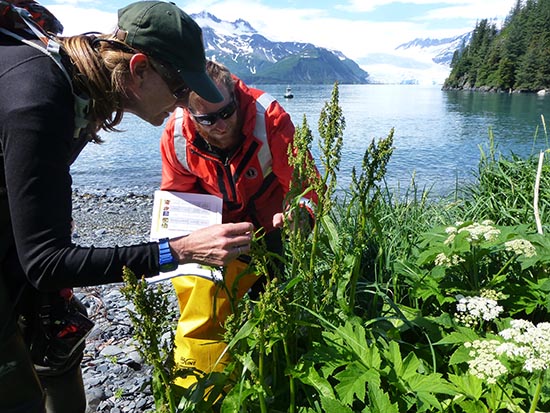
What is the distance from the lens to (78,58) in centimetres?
198

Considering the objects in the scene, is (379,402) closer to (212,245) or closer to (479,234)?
(212,245)

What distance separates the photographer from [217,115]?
321 cm

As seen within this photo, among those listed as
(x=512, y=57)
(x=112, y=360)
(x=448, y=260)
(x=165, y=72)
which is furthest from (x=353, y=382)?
(x=512, y=57)

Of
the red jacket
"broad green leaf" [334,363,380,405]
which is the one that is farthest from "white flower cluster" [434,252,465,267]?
the red jacket

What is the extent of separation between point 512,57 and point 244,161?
110m

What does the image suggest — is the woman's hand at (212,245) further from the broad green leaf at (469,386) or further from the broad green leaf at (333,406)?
the broad green leaf at (469,386)

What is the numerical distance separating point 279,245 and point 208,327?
1115 mm

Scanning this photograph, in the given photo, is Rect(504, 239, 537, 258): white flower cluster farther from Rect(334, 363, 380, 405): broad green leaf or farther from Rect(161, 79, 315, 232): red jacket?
Rect(161, 79, 315, 232): red jacket

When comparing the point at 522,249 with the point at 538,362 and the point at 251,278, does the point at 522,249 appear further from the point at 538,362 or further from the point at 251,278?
the point at 251,278

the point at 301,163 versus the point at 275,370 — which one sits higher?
the point at 301,163

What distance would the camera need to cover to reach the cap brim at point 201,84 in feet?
7.19

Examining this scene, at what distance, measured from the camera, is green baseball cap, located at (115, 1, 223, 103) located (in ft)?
6.70

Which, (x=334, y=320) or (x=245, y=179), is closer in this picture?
(x=334, y=320)

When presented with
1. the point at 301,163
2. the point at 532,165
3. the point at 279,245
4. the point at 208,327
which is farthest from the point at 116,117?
the point at 532,165
